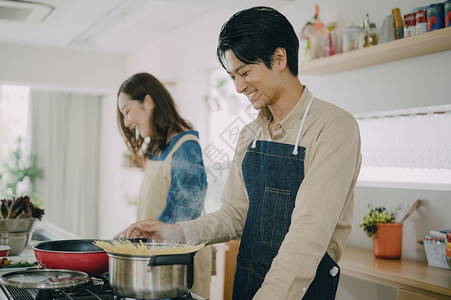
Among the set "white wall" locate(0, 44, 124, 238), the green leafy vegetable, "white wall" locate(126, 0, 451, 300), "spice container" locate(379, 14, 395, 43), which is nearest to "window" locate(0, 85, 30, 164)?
"white wall" locate(0, 44, 124, 238)

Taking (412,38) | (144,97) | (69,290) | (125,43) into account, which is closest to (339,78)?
(412,38)

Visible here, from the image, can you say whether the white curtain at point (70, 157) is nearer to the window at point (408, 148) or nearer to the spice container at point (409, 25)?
the window at point (408, 148)

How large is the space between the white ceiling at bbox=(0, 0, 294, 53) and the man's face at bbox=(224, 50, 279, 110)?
88.5 inches

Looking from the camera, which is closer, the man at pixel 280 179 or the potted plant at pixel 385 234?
the man at pixel 280 179

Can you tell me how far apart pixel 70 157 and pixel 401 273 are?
20.6ft

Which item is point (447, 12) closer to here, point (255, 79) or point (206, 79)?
point (255, 79)

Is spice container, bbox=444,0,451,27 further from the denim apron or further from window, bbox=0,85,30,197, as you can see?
window, bbox=0,85,30,197

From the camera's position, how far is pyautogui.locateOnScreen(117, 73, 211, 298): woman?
7.57ft

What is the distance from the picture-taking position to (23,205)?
2.30m

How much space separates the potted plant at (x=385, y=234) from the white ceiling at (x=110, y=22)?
1.80 m

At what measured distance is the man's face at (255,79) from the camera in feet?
4.93

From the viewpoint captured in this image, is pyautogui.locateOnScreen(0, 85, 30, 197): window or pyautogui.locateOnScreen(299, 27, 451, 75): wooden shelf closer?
pyautogui.locateOnScreen(299, 27, 451, 75): wooden shelf

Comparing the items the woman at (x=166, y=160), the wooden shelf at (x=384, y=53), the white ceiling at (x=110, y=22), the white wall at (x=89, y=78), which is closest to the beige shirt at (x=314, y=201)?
the woman at (x=166, y=160)

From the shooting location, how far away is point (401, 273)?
2.43m
